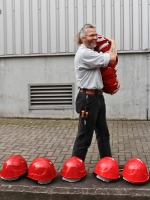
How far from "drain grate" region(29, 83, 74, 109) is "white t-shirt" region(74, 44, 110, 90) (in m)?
4.48

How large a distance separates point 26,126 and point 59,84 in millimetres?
1565

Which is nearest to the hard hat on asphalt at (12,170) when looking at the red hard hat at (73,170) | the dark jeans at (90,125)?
the red hard hat at (73,170)

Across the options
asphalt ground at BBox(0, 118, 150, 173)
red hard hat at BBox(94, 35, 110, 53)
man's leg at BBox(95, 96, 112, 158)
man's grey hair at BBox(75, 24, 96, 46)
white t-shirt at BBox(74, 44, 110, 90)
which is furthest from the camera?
asphalt ground at BBox(0, 118, 150, 173)

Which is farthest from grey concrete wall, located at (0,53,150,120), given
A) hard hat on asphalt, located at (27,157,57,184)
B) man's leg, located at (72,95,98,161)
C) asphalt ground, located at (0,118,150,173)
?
hard hat on asphalt, located at (27,157,57,184)

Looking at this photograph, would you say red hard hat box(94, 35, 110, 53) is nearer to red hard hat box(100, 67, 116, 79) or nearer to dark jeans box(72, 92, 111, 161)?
red hard hat box(100, 67, 116, 79)

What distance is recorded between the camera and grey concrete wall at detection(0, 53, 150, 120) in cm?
800

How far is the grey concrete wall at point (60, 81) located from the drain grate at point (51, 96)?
118 millimetres

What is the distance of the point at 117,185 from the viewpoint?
129 inches

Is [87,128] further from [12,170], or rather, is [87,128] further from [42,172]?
[12,170]

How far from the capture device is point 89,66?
368 cm

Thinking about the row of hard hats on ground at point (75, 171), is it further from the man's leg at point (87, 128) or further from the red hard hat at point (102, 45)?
the red hard hat at point (102, 45)

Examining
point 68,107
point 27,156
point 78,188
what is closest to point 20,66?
point 68,107

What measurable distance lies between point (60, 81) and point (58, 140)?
251 cm

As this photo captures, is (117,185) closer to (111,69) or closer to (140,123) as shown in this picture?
(111,69)
